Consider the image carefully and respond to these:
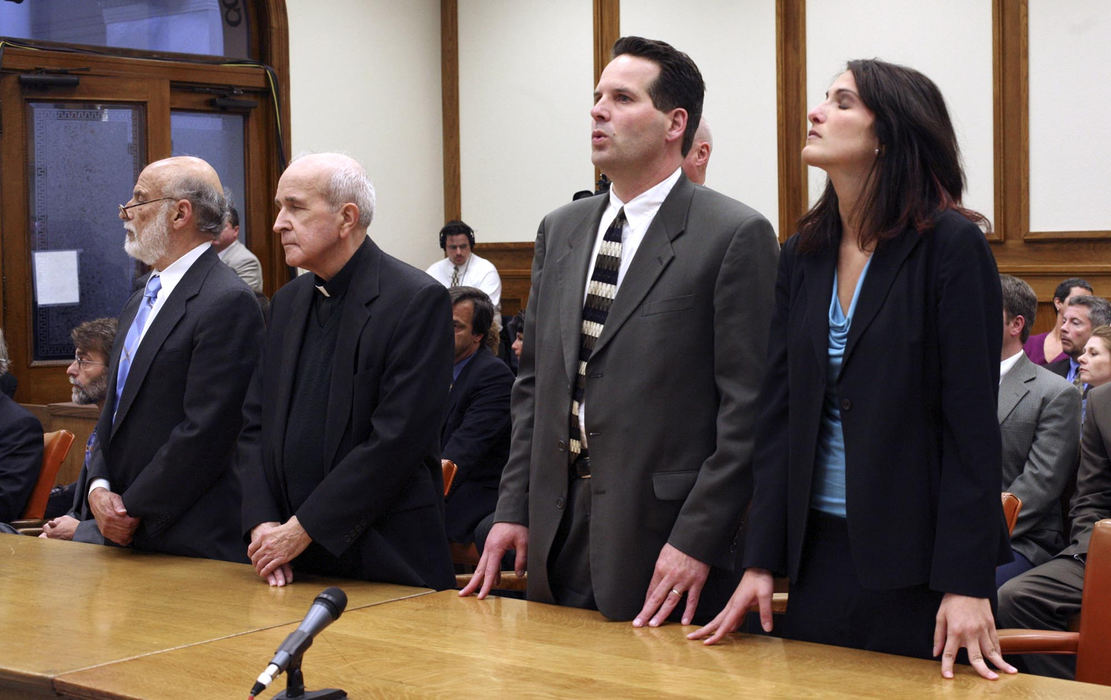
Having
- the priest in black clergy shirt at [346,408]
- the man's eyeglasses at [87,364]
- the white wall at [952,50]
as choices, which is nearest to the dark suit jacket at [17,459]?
the man's eyeglasses at [87,364]

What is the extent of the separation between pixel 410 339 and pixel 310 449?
30 centimetres

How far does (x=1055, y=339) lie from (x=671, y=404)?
4.66 metres

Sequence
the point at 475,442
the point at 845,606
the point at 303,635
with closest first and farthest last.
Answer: the point at 303,635 < the point at 845,606 < the point at 475,442

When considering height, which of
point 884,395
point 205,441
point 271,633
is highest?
point 884,395

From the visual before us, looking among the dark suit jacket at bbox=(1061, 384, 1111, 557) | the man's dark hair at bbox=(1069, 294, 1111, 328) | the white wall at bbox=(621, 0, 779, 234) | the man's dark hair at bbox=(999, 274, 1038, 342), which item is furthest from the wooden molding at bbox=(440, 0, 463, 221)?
the dark suit jacket at bbox=(1061, 384, 1111, 557)

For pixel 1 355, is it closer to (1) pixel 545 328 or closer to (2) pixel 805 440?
(1) pixel 545 328

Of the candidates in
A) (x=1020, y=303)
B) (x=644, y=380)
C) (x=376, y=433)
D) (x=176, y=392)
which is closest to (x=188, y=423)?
(x=176, y=392)

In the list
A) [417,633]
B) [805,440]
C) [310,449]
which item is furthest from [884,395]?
[310,449]

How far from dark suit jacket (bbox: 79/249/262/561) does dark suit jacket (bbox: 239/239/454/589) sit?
23cm

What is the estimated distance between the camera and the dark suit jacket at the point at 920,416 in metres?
1.72

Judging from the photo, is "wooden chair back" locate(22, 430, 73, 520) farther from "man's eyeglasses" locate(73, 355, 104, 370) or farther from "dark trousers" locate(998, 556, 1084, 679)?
"dark trousers" locate(998, 556, 1084, 679)

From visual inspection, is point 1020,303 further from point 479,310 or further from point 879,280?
point 879,280

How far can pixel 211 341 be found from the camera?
111 inches

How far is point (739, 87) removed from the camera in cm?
823
